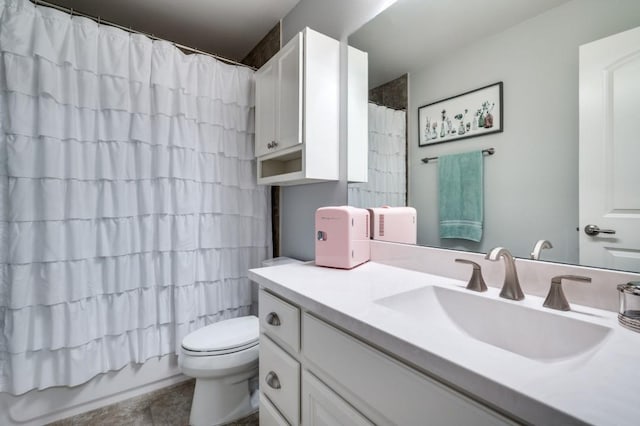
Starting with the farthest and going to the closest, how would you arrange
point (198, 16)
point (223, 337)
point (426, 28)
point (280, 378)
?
point (198, 16), point (223, 337), point (426, 28), point (280, 378)

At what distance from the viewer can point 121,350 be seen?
163cm

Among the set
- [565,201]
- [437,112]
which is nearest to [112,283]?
[437,112]

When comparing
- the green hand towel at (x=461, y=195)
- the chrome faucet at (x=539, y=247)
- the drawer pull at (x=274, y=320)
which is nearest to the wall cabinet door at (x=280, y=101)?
the green hand towel at (x=461, y=195)

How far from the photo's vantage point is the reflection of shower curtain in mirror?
126cm

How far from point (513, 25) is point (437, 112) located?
0.33 meters

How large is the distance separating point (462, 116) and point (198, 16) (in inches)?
81.7

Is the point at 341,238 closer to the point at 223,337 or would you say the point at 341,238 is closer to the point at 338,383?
the point at 338,383

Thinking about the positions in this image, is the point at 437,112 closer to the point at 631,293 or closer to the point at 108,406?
the point at 631,293

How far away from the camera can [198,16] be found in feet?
6.76

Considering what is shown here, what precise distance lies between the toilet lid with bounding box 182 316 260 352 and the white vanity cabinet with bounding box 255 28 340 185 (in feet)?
2.91

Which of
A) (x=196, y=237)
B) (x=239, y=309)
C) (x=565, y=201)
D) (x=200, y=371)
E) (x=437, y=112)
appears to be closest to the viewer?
(x=565, y=201)

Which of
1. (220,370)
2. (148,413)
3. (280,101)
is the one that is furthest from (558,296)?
(148,413)

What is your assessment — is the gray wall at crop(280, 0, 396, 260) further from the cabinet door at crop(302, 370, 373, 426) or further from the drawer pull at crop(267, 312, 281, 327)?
the cabinet door at crop(302, 370, 373, 426)

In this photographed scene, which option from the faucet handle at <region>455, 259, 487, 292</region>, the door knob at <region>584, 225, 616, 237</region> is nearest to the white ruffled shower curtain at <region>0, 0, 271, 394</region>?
the faucet handle at <region>455, 259, 487, 292</region>
